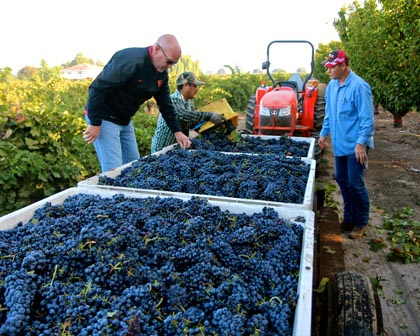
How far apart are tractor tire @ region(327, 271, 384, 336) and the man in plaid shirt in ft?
8.75

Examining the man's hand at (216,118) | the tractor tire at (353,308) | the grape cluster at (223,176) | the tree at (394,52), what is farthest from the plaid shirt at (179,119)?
the tree at (394,52)

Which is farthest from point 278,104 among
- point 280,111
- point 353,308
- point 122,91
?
point 353,308

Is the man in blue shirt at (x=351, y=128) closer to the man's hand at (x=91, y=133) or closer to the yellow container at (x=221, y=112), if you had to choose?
the yellow container at (x=221, y=112)

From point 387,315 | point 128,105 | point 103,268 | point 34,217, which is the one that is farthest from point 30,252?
point 387,315

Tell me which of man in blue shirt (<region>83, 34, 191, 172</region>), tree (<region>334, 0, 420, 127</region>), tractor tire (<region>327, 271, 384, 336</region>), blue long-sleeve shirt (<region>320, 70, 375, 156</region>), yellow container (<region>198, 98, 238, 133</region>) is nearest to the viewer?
tractor tire (<region>327, 271, 384, 336</region>)

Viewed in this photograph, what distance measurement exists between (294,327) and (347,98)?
314 centimetres

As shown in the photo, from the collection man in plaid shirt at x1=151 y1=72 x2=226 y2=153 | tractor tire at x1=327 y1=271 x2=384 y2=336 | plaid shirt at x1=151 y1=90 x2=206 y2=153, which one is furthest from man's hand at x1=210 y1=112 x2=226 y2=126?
tractor tire at x1=327 y1=271 x2=384 y2=336

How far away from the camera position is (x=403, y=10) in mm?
7117

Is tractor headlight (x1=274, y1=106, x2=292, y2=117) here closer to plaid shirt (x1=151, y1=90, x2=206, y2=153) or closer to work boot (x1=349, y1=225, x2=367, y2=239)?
plaid shirt (x1=151, y1=90, x2=206, y2=153)

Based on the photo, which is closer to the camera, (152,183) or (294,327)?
(294,327)

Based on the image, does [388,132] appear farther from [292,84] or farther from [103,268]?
[103,268]

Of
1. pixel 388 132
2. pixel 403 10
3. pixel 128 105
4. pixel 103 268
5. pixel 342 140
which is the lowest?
pixel 388 132

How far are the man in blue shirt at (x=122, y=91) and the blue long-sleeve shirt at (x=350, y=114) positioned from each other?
1.88m

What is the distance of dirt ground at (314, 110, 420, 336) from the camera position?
112 inches
